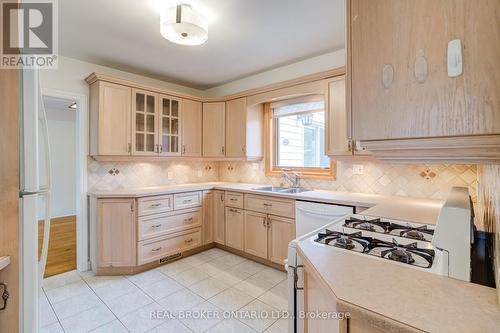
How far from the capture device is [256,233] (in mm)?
2918

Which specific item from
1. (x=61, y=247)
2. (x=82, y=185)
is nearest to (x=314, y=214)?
(x=82, y=185)

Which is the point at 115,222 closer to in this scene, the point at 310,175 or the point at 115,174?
the point at 115,174

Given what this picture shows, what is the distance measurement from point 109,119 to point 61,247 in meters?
2.17

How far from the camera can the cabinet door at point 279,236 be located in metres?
2.61

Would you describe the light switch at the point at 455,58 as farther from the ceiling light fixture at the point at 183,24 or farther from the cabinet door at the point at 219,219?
the cabinet door at the point at 219,219

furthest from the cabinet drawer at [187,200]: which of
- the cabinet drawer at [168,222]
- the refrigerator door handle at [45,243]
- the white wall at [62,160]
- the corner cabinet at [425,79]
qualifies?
the white wall at [62,160]

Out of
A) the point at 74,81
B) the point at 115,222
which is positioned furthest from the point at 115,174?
the point at 74,81

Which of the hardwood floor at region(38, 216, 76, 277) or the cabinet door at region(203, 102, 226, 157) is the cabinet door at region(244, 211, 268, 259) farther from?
the hardwood floor at region(38, 216, 76, 277)

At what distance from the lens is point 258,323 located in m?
1.88

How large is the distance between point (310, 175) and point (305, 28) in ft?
5.57

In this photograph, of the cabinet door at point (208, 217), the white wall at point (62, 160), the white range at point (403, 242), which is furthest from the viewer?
the white wall at point (62, 160)

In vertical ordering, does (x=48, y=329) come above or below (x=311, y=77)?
below

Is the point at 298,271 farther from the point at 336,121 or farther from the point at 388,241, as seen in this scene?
the point at 336,121

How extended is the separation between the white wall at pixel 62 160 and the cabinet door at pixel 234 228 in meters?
4.07
